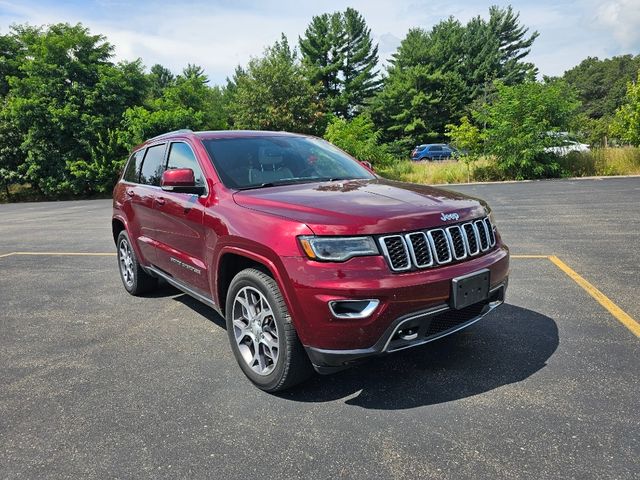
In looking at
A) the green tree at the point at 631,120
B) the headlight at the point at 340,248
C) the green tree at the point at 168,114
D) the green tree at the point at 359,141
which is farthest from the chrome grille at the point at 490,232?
the green tree at the point at 168,114

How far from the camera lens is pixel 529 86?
64.8 ft

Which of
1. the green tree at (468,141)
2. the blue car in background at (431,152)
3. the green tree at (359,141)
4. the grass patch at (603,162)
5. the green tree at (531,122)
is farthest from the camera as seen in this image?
the blue car in background at (431,152)

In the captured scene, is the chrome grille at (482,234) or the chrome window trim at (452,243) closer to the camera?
the chrome window trim at (452,243)

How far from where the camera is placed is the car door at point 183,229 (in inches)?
145

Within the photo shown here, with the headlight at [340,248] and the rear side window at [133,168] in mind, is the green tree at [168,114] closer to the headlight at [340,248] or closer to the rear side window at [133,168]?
the rear side window at [133,168]

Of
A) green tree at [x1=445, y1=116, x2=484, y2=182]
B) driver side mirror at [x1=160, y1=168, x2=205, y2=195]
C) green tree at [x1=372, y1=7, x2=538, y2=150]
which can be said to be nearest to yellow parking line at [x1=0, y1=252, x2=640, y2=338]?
driver side mirror at [x1=160, y1=168, x2=205, y2=195]

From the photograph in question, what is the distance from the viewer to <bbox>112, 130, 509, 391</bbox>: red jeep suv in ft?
8.58

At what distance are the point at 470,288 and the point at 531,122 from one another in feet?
63.1

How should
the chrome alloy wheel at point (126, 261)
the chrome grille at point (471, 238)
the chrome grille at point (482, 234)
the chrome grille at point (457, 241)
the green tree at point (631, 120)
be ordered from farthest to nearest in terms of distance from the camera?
the green tree at point (631, 120)
the chrome alloy wheel at point (126, 261)
the chrome grille at point (482, 234)
the chrome grille at point (471, 238)
the chrome grille at point (457, 241)

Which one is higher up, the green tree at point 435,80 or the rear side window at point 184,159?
the green tree at point 435,80

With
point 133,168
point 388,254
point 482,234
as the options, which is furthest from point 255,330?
point 133,168

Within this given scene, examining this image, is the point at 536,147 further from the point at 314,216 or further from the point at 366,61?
the point at 366,61

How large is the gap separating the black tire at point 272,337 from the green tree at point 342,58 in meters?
44.8

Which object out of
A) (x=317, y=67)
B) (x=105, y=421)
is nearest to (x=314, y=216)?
(x=105, y=421)
